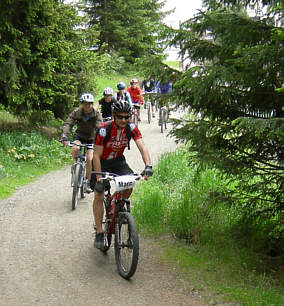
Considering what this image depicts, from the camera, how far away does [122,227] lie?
235 inches

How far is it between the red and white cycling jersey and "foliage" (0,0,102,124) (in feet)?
25.3

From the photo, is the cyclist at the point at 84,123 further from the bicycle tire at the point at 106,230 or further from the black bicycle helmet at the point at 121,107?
the black bicycle helmet at the point at 121,107

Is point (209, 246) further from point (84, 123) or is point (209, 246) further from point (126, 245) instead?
point (84, 123)

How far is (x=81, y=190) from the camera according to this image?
998 cm

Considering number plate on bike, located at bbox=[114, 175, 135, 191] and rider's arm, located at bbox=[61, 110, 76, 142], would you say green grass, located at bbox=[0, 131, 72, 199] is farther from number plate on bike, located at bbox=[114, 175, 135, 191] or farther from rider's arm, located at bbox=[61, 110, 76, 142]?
number plate on bike, located at bbox=[114, 175, 135, 191]

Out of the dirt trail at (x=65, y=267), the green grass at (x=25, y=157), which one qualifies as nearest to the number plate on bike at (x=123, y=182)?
the dirt trail at (x=65, y=267)

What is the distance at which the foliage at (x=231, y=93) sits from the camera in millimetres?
5430

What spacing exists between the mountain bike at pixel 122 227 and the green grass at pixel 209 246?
0.83 m

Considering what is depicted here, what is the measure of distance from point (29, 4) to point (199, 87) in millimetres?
9348

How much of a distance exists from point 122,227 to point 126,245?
266 mm

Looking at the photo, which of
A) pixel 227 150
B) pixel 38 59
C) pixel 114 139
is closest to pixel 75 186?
pixel 114 139

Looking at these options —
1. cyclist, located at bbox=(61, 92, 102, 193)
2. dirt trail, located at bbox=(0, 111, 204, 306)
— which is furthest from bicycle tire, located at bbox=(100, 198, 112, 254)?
cyclist, located at bbox=(61, 92, 102, 193)

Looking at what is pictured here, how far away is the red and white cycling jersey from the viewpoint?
20.2 feet

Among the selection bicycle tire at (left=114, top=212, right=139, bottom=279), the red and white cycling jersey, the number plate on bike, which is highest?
the red and white cycling jersey
